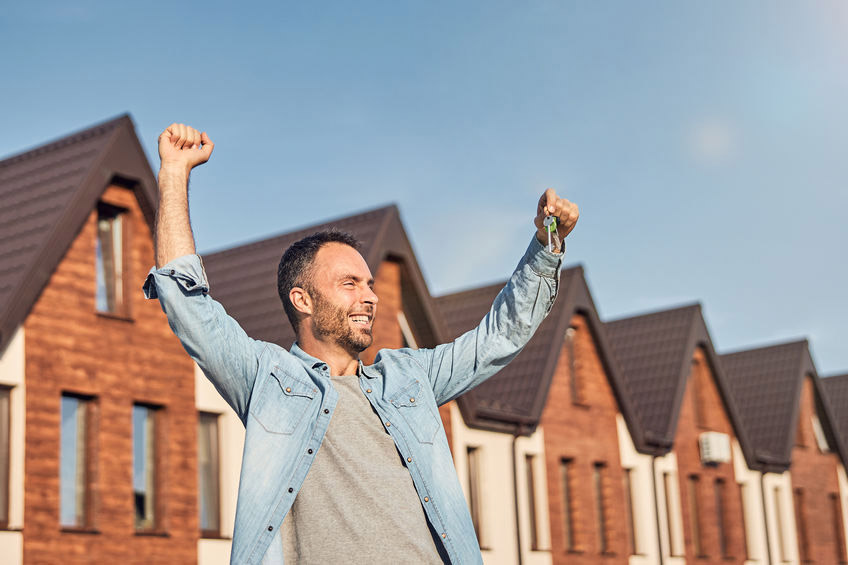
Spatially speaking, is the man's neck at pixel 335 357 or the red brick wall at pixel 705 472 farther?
the red brick wall at pixel 705 472

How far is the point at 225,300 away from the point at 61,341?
5.58 metres

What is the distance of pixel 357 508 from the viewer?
355cm

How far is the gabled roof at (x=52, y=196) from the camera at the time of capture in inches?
575

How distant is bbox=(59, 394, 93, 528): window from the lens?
14.7 m

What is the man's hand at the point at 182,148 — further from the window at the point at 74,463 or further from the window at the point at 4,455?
the window at the point at 74,463

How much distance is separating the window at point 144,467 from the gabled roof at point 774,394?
2076cm

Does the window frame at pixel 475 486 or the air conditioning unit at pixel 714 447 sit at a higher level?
the air conditioning unit at pixel 714 447

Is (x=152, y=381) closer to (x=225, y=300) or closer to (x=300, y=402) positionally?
(x=225, y=300)

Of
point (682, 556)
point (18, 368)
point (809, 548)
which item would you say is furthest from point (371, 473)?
point (809, 548)

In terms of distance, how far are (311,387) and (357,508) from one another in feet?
1.42

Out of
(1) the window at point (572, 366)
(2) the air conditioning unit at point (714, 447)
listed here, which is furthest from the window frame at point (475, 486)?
(2) the air conditioning unit at point (714, 447)

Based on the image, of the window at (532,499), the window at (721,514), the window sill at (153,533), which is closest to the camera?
the window sill at (153,533)

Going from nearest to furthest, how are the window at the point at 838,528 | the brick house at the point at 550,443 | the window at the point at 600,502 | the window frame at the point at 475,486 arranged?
the window frame at the point at 475,486 < the brick house at the point at 550,443 < the window at the point at 600,502 < the window at the point at 838,528

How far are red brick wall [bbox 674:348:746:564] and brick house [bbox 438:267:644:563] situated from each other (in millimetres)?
2737
